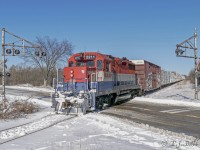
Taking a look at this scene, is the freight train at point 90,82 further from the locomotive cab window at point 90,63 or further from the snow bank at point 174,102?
the snow bank at point 174,102

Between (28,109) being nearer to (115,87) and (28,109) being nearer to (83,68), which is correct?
(83,68)

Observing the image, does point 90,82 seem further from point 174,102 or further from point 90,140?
point 174,102

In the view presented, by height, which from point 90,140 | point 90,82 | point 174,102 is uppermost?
point 90,82

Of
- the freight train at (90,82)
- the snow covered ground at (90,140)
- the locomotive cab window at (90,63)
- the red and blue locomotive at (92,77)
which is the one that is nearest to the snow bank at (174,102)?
the freight train at (90,82)

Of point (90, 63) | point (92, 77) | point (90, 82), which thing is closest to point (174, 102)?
point (90, 63)

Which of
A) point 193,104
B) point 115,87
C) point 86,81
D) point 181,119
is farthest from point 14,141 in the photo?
point 193,104

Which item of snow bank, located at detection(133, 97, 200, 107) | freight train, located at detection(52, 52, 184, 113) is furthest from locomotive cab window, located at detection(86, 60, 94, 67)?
snow bank, located at detection(133, 97, 200, 107)

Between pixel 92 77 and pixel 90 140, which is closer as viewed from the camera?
pixel 90 140

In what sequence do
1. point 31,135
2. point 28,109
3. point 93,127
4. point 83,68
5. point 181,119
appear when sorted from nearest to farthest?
point 31,135, point 93,127, point 181,119, point 28,109, point 83,68

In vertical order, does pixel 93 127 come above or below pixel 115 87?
A: below

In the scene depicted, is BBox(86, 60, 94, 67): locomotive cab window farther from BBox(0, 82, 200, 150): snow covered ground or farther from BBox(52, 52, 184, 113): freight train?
BBox(0, 82, 200, 150): snow covered ground

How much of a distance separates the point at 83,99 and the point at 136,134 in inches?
215

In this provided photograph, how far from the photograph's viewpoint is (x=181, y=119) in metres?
13.1

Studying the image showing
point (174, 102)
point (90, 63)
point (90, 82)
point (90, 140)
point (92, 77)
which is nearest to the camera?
point (90, 140)
